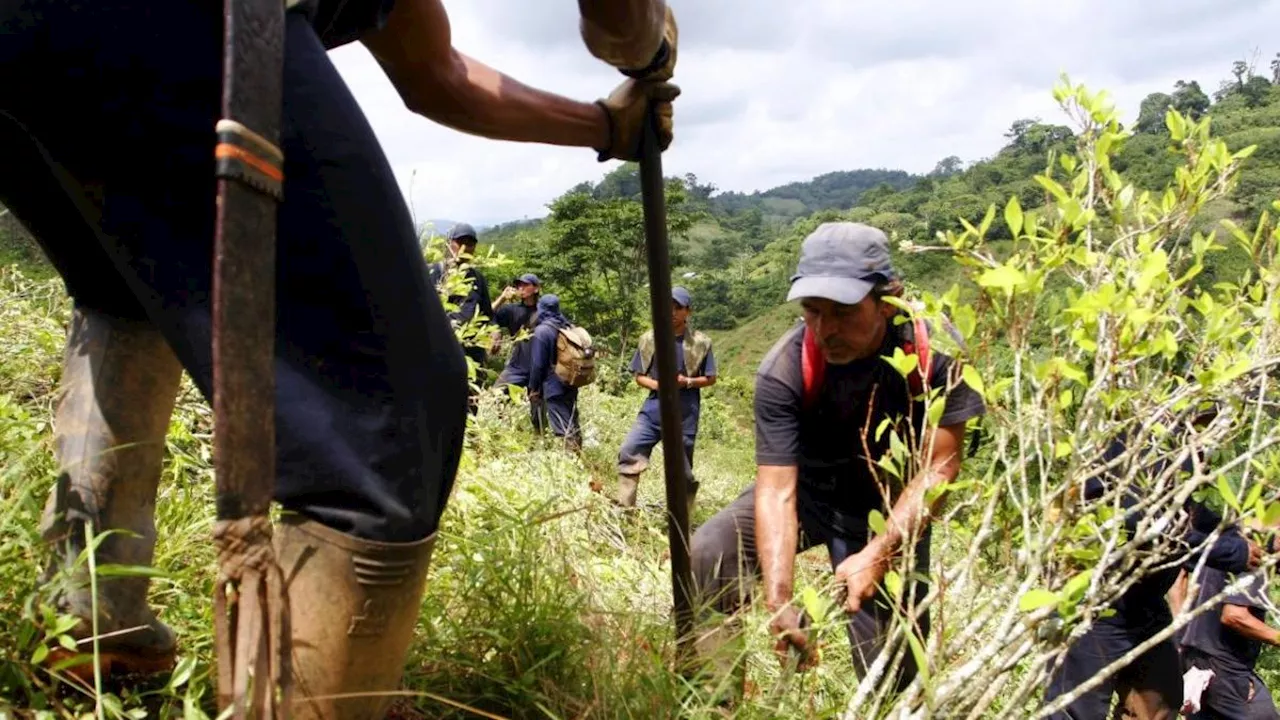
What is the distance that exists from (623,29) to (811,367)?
194cm

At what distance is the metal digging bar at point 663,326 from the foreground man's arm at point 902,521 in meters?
0.52

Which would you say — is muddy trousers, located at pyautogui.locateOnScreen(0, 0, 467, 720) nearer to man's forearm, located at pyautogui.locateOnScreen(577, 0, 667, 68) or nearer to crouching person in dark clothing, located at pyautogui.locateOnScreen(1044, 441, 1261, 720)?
man's forearm, located at pyautogui.locateOnScreen(577, 0, 667, 68)

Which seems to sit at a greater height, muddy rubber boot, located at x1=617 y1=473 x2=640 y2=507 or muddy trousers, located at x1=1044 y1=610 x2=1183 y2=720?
muddy rubber boot, located at x1=617 y1=473 x2=640 y2=507

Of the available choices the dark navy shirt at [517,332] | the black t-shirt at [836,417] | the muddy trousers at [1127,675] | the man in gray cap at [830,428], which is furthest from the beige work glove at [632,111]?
the dark navy shirt at [517,332]

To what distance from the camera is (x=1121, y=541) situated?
2211 millimetres

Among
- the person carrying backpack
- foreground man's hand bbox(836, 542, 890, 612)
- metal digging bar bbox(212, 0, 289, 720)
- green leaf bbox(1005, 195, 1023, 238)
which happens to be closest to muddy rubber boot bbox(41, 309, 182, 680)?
metal digging bar bbox(212, 0, 289, 720)

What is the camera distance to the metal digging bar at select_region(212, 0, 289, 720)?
3.14ft

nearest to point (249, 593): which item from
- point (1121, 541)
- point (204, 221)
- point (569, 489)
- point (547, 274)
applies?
point (204, 221)

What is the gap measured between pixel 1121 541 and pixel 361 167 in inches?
78.7

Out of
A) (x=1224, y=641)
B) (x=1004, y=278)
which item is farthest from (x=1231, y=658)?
(x=1004, y=278)

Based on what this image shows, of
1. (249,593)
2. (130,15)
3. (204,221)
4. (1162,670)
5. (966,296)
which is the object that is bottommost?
(1162,670)

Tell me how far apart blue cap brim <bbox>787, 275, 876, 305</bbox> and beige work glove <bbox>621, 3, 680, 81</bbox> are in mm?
1254

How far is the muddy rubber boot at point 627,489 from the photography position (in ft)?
27.2

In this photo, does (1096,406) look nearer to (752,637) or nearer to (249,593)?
(752,637)
